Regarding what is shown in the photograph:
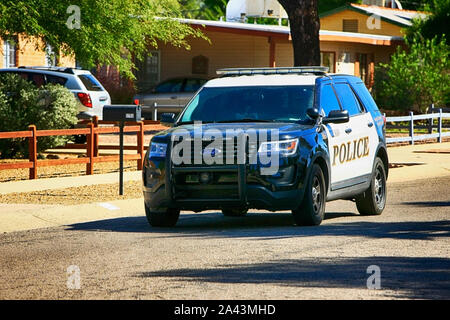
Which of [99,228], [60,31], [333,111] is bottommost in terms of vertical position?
[99,228]

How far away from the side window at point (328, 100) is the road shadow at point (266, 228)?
1474 millimetres

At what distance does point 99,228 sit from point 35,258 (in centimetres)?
275

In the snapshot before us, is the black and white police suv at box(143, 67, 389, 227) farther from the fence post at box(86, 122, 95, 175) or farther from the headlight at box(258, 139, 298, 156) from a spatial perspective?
the fence post at box(86, 122, 95, 175)

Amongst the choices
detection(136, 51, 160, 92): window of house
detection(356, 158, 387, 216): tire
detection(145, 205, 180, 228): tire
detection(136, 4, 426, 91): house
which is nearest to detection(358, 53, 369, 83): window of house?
detection(136, 4, 426, 91): house

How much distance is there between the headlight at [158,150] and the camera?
12.5 meters

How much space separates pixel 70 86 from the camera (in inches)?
1119

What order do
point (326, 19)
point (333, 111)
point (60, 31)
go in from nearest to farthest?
1. point (333, 111)
2. point (60, 31)
3. point (326, 19)

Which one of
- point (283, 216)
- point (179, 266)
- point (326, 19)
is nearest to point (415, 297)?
point (179, 266)

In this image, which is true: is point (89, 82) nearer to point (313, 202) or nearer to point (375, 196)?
point (375, 196)

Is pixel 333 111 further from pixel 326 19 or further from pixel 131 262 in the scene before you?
pixel 326 19

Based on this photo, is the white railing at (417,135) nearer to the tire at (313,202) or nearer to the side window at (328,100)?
the side window at (328,100)

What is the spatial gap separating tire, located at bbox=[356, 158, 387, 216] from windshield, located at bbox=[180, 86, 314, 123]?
1872 mm

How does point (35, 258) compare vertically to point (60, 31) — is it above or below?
below
